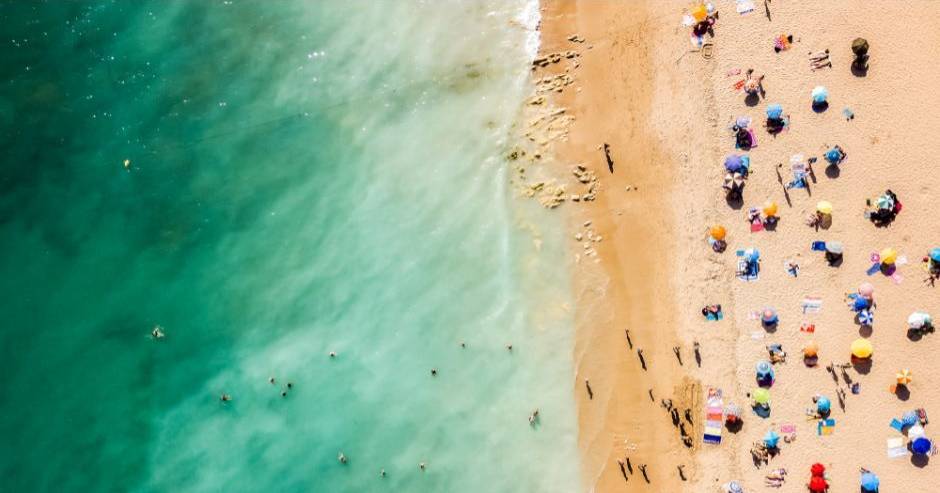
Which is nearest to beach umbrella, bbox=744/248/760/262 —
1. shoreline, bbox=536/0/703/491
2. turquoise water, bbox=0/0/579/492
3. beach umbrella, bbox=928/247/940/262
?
shoreline, bbox=536/0/703/491

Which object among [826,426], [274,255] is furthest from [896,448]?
[274,255]

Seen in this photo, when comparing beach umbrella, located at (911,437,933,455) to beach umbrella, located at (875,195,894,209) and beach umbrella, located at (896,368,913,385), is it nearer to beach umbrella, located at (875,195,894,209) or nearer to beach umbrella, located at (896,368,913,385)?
beach umbrella, located at (896,368,913,385)

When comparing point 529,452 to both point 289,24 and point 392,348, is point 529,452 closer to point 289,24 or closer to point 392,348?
point 392,348

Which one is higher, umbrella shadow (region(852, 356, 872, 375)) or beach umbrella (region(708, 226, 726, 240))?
beach umbrella (region(708, 226, 726, 240))

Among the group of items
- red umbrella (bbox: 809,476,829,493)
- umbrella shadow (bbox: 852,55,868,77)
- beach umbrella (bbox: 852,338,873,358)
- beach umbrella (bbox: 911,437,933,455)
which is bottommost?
red umbrella (bbox: 809,476,829,493)

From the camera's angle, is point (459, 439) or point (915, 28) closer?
point (915, 28)

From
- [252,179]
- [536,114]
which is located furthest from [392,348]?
[536,114]
